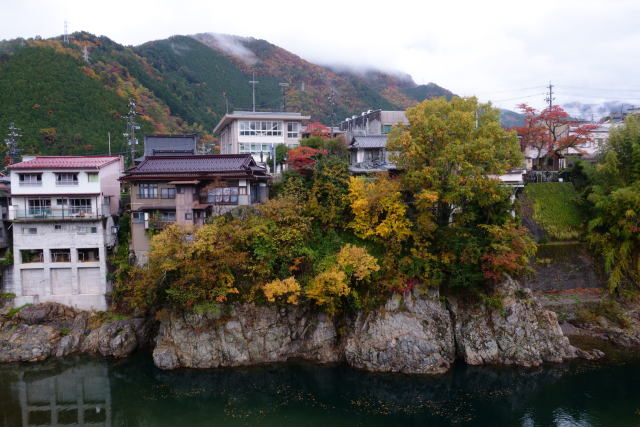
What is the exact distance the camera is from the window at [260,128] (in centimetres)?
3781

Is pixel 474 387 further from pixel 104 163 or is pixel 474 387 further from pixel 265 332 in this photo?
pixel 104 163

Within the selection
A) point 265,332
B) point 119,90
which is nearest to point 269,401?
point 265,332

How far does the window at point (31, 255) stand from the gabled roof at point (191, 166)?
7.28m

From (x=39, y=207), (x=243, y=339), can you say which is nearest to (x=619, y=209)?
(x=243, y=339)

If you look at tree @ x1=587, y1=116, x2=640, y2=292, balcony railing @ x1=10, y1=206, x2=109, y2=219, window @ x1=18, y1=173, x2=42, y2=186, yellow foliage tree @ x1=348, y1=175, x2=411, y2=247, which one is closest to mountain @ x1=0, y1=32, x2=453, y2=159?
window @ x1=18, y1=173, x2=42, y2=186

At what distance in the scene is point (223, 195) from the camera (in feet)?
87.9

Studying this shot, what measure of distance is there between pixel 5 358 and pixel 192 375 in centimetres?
1096

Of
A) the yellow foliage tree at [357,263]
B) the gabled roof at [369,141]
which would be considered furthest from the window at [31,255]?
the gabled roof at [369,141]

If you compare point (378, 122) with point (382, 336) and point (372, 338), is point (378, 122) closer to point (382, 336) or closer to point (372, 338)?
point (382, 336)

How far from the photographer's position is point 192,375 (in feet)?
69.5

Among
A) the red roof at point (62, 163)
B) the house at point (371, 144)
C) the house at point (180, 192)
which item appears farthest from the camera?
the house at point (371, 144)

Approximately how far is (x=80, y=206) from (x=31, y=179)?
11.1 ft

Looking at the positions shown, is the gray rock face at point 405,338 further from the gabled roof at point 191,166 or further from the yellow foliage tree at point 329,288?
the gabled roof at point 191,166

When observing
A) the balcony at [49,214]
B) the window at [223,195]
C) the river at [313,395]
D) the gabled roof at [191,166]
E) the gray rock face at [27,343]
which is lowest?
the river at [313,395]
